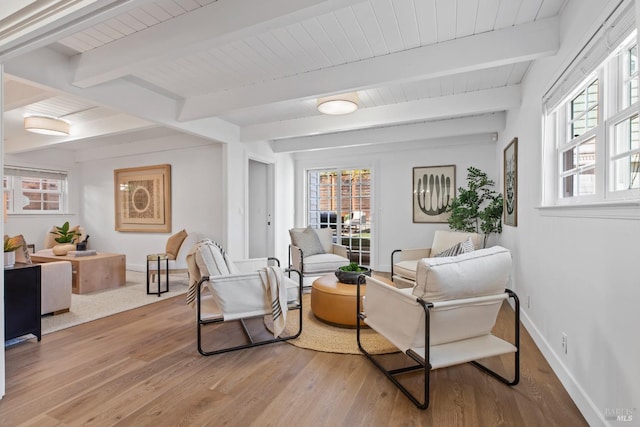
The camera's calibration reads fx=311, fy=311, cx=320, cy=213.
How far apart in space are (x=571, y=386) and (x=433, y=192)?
3805 mm

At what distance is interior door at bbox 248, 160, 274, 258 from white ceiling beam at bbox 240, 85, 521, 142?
1.18 m

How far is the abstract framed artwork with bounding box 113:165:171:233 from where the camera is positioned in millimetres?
5496

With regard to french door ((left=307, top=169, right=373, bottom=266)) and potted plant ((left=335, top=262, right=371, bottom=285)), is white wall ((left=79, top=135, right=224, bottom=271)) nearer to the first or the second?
french door ((left=307, top=169, right=373, bottom=266))

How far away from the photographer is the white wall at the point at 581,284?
1.37 metres

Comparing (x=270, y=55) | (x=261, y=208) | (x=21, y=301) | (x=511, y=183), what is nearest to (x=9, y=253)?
(x=21, y=301)

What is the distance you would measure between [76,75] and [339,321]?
3.17 meters

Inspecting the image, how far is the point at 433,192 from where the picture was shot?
5.39m

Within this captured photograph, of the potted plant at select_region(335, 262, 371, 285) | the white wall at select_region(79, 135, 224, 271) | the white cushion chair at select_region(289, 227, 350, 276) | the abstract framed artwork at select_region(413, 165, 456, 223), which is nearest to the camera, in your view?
the potted plant at select_region(335, 262, 371, 285)

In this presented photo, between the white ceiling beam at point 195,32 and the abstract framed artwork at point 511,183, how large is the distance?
2.69 m

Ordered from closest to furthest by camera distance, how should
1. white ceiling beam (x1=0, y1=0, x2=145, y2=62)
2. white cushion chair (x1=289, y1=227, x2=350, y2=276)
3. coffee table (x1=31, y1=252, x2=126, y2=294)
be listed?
white ceiling beam (x1=0, y1=0, x2=145, y2=62), coffee table (x1=31, y1=252, x2=126, y2=294), white cushion chair (x1=289, y1=227, x2=350, y2=276)

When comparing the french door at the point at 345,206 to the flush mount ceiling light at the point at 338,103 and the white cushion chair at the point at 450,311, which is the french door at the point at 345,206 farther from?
the white cushion chair at the point at 450,311

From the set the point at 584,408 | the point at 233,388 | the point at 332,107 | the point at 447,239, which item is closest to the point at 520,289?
the point at 447,239

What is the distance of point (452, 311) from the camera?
182 centimetres

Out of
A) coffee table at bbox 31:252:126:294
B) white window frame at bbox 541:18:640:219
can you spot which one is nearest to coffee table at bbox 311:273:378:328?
white window frame at bbox 541:18:640:219
